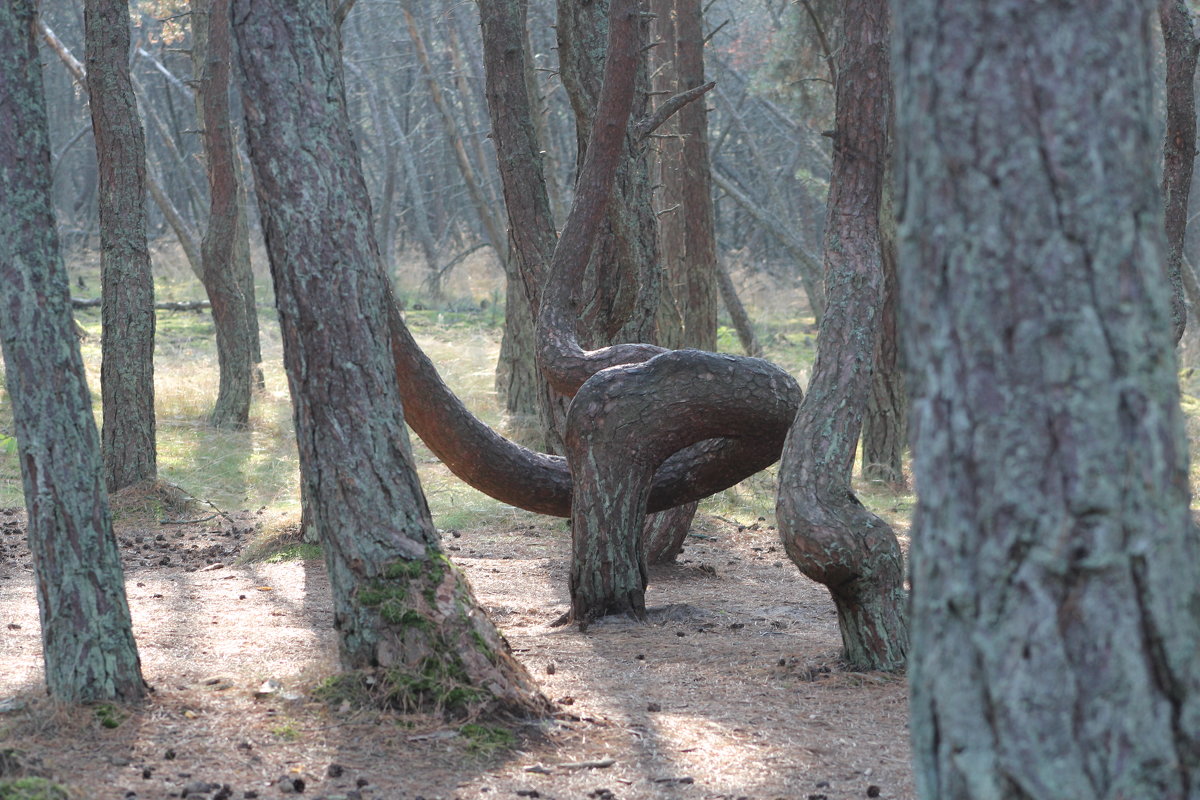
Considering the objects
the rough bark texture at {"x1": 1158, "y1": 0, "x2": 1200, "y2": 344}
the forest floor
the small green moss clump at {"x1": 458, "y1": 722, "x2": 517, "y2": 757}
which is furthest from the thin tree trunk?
the small green moss clump at {"x1": 458, "y1": 722, "x2": 517, "y2": 757}

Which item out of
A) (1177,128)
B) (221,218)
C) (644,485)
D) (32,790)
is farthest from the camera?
(221,218)

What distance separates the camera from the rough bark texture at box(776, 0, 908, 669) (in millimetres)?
4652

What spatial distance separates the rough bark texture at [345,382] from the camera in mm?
3721

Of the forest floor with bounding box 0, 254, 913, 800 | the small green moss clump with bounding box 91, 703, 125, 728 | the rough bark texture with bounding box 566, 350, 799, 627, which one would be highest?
A: the rough bark texture with bounding box 566, 350, 799, 627

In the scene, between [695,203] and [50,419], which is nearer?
[50,419]

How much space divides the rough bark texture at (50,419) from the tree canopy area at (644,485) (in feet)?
0.04

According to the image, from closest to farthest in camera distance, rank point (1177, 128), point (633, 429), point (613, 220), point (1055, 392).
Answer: point (1055, 392) < point (633, 429) < point (613, 220) < point (1177, 128)

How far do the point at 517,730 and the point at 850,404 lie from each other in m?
2.06

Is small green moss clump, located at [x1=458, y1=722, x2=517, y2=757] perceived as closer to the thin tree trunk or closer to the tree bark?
the tree bark

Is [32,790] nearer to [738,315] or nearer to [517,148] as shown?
[517,148]

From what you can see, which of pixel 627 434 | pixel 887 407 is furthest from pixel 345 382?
pixel 887 407

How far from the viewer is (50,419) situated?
3.65m

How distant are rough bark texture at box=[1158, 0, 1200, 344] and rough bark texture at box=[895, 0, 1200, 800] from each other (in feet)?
22.5

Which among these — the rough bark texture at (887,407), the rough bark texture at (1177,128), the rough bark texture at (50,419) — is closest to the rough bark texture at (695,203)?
the rough bark texture at (887,407)
